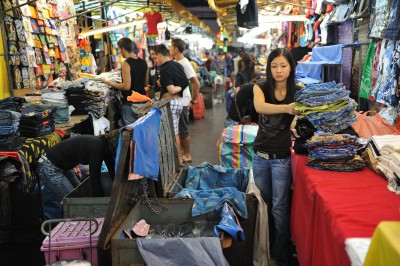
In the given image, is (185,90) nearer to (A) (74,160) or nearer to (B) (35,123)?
(B) (35,123)

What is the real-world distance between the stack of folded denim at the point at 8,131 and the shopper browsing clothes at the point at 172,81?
2.32 meters

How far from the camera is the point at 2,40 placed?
536 cm

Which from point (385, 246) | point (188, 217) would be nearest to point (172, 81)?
point (188, 217)

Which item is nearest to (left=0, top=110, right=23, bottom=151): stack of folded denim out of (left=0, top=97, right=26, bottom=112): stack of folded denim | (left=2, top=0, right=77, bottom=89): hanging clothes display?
(left=0, top=97, right=26, bottom=112): stack of folded denim

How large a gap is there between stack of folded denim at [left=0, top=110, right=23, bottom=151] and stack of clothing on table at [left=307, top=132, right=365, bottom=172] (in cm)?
290

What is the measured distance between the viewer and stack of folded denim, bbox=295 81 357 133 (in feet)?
10.1

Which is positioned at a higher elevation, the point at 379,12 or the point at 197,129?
the point at 379,12

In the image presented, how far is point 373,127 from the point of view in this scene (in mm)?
3801

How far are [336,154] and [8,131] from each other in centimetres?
309

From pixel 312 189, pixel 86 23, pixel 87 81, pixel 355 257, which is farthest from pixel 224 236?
pixel 86 23

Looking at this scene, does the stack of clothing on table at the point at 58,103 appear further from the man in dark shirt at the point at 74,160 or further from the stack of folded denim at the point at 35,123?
the man in dark shirt at the point at 74,160

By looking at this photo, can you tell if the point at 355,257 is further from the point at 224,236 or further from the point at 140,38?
the point at 140,38

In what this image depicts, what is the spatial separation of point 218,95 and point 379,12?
1330cm

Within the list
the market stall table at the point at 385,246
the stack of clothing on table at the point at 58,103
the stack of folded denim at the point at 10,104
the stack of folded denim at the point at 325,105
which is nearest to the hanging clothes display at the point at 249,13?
the stack of clothing on table at the point at 58,103
